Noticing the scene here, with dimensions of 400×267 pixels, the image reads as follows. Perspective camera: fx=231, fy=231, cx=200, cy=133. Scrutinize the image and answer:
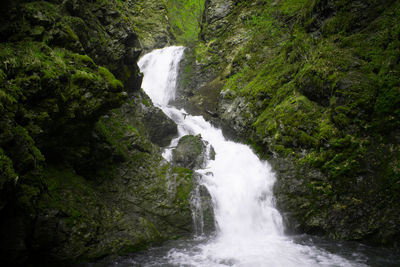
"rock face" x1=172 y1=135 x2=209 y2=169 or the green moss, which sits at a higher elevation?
the green moss

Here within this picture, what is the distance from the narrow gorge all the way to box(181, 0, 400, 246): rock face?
0.16ft

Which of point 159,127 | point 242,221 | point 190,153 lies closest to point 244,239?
point 242,221

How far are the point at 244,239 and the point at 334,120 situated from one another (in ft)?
18.7

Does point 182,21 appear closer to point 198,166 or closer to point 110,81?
point 198,166

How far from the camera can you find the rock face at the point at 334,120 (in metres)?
7.78

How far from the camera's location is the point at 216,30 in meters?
23.7

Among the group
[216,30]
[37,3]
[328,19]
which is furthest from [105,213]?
[216,30]

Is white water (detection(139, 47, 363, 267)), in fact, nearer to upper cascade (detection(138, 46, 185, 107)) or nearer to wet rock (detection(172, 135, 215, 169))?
wet rock (detection(172, 135, 215, 169))

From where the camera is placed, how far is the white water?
664 centimetres

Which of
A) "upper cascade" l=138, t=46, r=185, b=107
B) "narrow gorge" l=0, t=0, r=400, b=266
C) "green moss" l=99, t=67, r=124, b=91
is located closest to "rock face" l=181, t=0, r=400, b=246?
"narrow gorge" l=0, t=0, r=400, b=266

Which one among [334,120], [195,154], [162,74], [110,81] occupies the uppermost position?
[162,74]

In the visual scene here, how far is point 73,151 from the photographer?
7.15 meters

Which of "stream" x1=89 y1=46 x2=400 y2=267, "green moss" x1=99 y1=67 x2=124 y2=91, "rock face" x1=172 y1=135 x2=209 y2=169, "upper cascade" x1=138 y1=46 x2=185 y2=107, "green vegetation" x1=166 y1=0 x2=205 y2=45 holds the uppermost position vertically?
"green vegetation" x1=166 y1=0 x2=205 y2=45

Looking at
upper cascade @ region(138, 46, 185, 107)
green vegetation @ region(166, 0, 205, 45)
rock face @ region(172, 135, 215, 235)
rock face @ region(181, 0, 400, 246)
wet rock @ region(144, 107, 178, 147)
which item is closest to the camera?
rock face @ region(181, 0, 400, 246)
